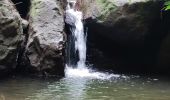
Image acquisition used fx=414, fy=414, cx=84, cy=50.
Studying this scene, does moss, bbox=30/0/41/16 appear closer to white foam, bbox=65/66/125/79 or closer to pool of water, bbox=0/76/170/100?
white foam, bbox=65/66/125/79

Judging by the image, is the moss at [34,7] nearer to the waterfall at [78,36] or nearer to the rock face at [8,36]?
the rock face at [8,36]

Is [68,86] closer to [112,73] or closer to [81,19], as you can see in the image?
[112,73]

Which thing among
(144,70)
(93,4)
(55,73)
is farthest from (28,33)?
(144,70)

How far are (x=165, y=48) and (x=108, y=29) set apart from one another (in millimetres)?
2645

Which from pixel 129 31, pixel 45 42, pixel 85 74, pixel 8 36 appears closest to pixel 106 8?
pixel 129 31

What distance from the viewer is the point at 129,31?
1695 cm

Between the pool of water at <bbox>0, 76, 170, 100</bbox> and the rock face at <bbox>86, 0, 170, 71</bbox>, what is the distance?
2.22 m

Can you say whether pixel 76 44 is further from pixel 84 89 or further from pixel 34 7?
pixel 84 89

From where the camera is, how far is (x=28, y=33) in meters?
16.0

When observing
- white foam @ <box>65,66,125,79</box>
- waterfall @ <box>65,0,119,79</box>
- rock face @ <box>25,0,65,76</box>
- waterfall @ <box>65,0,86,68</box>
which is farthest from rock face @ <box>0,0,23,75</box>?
waterfall @ <box>65,0,86,68</box>

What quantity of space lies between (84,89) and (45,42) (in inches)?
108

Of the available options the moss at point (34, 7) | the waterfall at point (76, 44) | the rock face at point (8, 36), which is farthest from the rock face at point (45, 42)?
the waterfall at point (76, 44)

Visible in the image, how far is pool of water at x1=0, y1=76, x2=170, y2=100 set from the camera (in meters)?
12.4

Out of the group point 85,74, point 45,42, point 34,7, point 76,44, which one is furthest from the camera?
point 76,44
